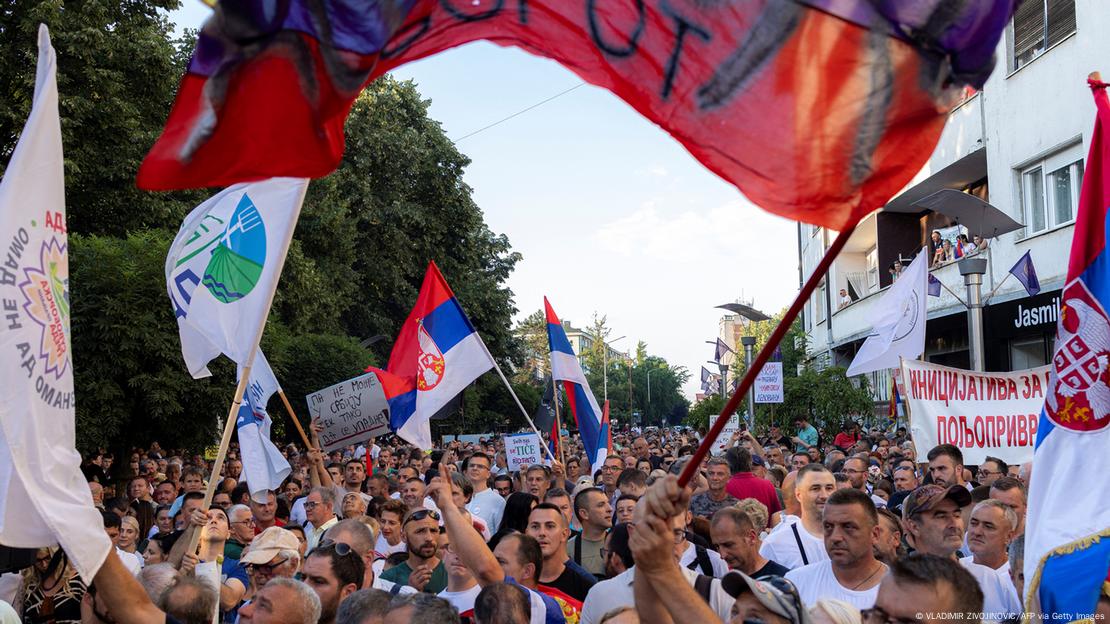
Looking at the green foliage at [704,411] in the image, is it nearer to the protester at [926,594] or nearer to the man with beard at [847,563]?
the man with beard at [847,563]

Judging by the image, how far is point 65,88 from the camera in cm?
2336

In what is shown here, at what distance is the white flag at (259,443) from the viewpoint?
10430mm

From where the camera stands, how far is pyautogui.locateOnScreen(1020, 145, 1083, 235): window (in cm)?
1980

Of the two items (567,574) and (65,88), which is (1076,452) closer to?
(567,574)

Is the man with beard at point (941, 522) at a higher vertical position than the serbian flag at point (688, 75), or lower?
lower

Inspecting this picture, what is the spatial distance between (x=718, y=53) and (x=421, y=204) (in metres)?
39.6

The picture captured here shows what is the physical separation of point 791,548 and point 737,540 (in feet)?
3.78

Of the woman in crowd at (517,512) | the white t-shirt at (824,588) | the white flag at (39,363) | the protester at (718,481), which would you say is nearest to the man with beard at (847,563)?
the white t-shirt at (824,588)

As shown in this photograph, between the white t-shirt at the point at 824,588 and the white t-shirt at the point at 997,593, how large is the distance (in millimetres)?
564

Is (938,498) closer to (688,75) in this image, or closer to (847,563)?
(847,563)

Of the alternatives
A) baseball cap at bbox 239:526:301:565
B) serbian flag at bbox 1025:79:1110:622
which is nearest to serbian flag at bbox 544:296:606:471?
baseball cap at bbox 239:526:301:565

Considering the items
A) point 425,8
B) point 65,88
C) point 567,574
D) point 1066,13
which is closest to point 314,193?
point 65,88

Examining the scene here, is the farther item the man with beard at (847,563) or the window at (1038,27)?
the window at (1038,27)

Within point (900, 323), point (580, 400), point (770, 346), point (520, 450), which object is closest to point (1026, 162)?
point (900, 323)
